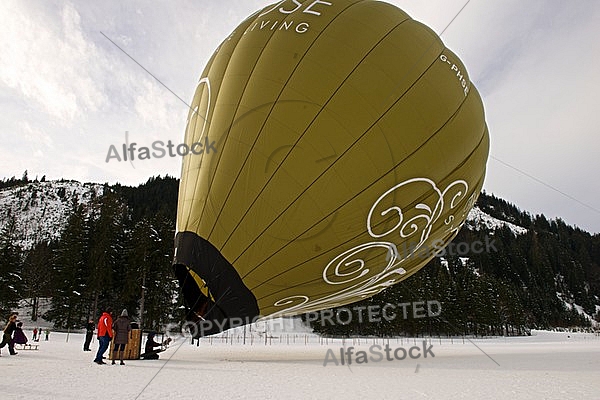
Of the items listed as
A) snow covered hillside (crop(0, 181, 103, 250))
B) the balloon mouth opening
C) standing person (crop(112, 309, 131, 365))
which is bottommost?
standing person (crop(112, 309, 131, 365))

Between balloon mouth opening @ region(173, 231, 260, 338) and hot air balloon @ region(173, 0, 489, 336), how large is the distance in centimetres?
2

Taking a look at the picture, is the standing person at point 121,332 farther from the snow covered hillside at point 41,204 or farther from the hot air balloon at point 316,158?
the snow covered hillside at point 41,204

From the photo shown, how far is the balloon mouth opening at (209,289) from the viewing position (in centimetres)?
673

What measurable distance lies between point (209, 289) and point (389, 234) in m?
3.14

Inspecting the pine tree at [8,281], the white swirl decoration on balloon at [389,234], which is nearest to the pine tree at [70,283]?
the pine tree at [8,281]

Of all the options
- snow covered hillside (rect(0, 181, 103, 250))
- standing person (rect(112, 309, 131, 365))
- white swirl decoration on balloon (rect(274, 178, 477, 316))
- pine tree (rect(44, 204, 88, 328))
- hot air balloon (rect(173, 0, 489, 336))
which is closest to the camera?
hot air balloon (rect(173, 0, 489, 336))

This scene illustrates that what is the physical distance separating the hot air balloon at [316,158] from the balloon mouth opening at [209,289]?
0.9 inches

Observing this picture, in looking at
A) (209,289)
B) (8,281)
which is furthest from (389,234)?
(8,281)

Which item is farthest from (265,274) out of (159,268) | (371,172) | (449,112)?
(159,268)

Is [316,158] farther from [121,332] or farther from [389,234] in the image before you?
[121,332]

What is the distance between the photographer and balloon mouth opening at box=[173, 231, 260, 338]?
6.73 m

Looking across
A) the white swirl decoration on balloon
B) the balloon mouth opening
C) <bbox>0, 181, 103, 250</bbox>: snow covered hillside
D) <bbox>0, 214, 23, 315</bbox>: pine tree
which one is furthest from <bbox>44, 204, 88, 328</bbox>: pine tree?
<bbox>0, 181, 103, 250</bbox>: snow covered hillside

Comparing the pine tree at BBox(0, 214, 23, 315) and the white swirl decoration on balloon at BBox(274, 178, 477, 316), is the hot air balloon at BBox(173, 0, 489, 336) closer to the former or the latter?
the white swirl decoration on balloon at BBox(274, 178, 477, 316)

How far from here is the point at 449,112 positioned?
23.0 ft
